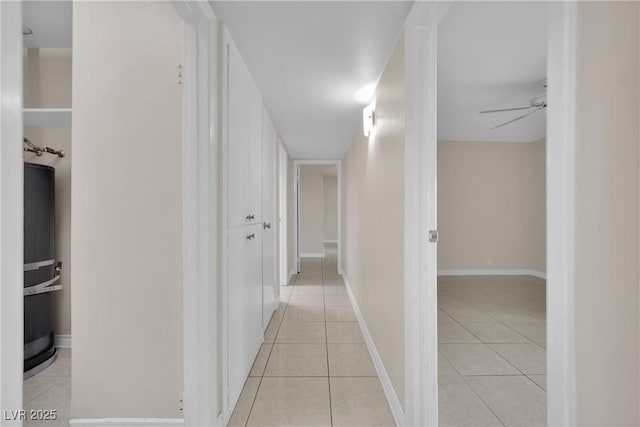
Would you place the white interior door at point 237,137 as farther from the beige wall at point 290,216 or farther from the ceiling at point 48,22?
the beige wall at point 290,216

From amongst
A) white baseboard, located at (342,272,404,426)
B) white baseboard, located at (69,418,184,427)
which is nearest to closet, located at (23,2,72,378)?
white baseboard, located at (69,418,184,427)

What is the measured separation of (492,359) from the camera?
7.74 ft

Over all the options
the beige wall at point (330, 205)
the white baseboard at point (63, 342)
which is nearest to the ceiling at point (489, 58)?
the white baseboard at point (63, 342)

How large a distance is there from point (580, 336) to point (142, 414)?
1933 millimetres

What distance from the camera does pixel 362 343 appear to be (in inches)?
106

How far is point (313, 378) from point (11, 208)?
6.59 ft

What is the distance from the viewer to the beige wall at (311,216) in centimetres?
853

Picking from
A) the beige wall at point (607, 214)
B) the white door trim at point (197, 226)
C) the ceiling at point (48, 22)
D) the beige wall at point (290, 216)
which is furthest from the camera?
the beige wall at point (290, 216)

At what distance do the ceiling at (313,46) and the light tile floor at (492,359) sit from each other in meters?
2.19

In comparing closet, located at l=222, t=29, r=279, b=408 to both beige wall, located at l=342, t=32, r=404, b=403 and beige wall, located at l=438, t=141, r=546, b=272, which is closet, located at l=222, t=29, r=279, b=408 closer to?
beige wall, located at l=342, t=32, r=404, b=403

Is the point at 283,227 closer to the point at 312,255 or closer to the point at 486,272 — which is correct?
the point at 312,255

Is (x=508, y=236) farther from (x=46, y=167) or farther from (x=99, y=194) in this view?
(x=46, y=167)

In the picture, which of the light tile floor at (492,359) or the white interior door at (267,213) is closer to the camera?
the light tile floor at (492,359)

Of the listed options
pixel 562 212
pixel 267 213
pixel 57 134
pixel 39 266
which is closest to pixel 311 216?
pixel 267 213
